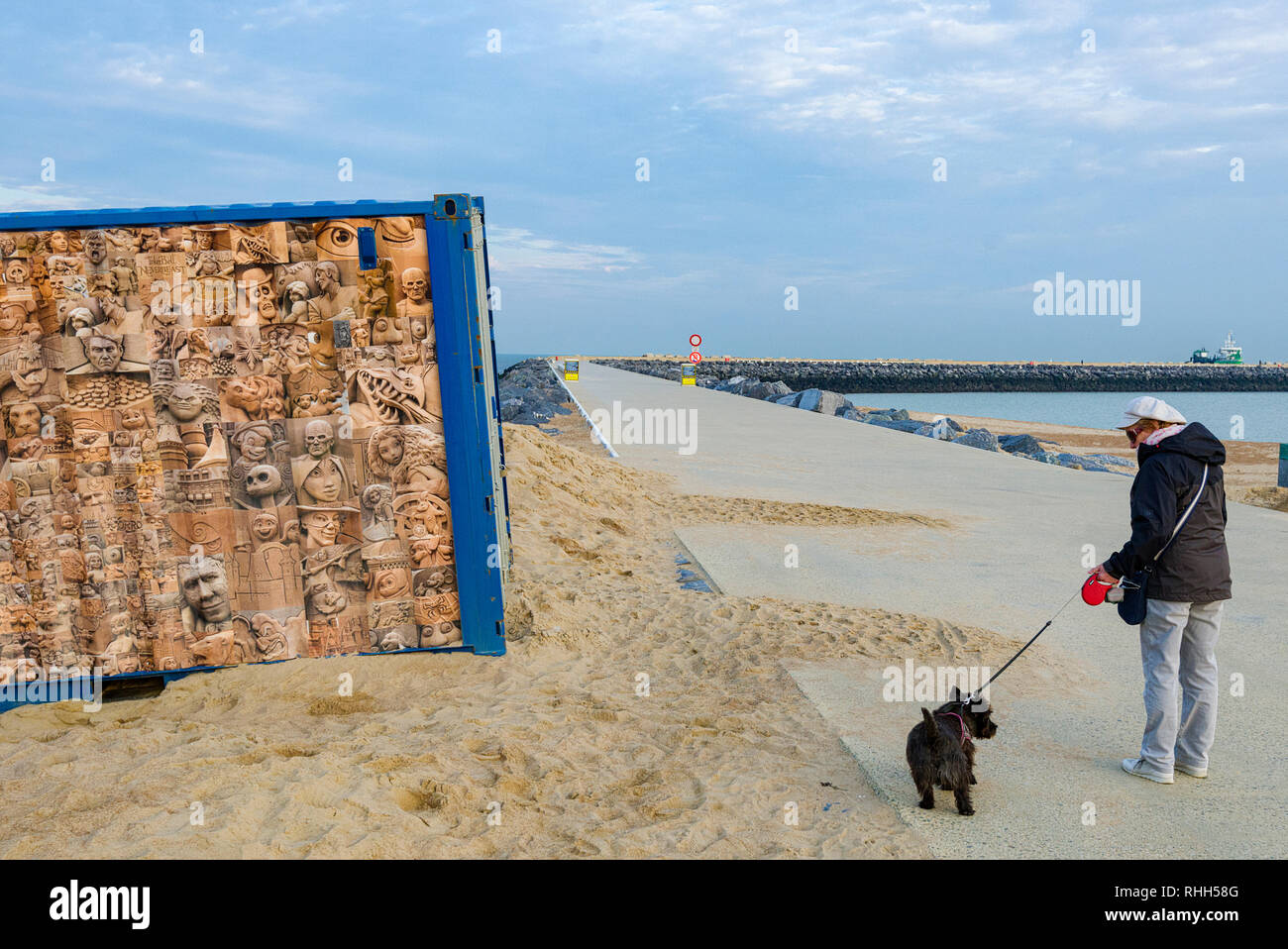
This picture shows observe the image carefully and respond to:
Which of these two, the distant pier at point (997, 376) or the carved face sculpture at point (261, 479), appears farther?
the distant pier at point (997, 376)

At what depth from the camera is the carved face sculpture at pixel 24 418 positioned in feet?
17.2

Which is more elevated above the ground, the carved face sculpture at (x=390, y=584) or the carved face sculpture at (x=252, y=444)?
the carved face sculpture at (x=252, y=444)

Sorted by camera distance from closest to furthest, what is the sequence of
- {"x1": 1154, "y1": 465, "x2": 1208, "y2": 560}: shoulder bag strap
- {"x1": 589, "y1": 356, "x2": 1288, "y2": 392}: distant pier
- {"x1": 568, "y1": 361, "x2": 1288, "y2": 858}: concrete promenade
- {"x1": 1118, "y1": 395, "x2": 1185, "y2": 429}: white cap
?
1. {"x1": 568, "y1": 361, "x2": 1288, "y2": 858}: concrete promenade
2. {"x1": 1154, "y1": 465, "x2": 1208, "y2": 560}: shoulder bag strap
3. {"x1": 1118, "y1": 395, "x2": 1185, "y2": 429}: white cap
4. {"x1": 589, "y1": 356, "x2": 1288, "y2": 392}: distant pier

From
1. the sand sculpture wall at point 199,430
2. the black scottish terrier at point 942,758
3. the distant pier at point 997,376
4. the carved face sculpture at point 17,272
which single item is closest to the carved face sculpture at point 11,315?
the sand sculpture wall at point 199,430

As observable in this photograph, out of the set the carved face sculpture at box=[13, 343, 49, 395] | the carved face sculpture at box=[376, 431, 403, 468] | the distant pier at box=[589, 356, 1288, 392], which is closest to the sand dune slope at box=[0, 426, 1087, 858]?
the carved face sculpture at box=[376, 431, 403, 468]

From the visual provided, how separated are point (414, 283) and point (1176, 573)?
427cm

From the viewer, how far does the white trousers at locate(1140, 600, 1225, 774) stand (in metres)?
4.17

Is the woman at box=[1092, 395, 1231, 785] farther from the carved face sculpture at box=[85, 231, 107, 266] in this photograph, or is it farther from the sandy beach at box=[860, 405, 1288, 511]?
the sandy beach at box=[860, 405, 1288, 511]

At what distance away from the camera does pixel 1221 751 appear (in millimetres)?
4672

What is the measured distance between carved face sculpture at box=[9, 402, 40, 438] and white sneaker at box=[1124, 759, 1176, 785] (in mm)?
6098

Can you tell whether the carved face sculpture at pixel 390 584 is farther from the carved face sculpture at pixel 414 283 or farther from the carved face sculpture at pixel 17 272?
the carved face sculpture at pixel 17 272
